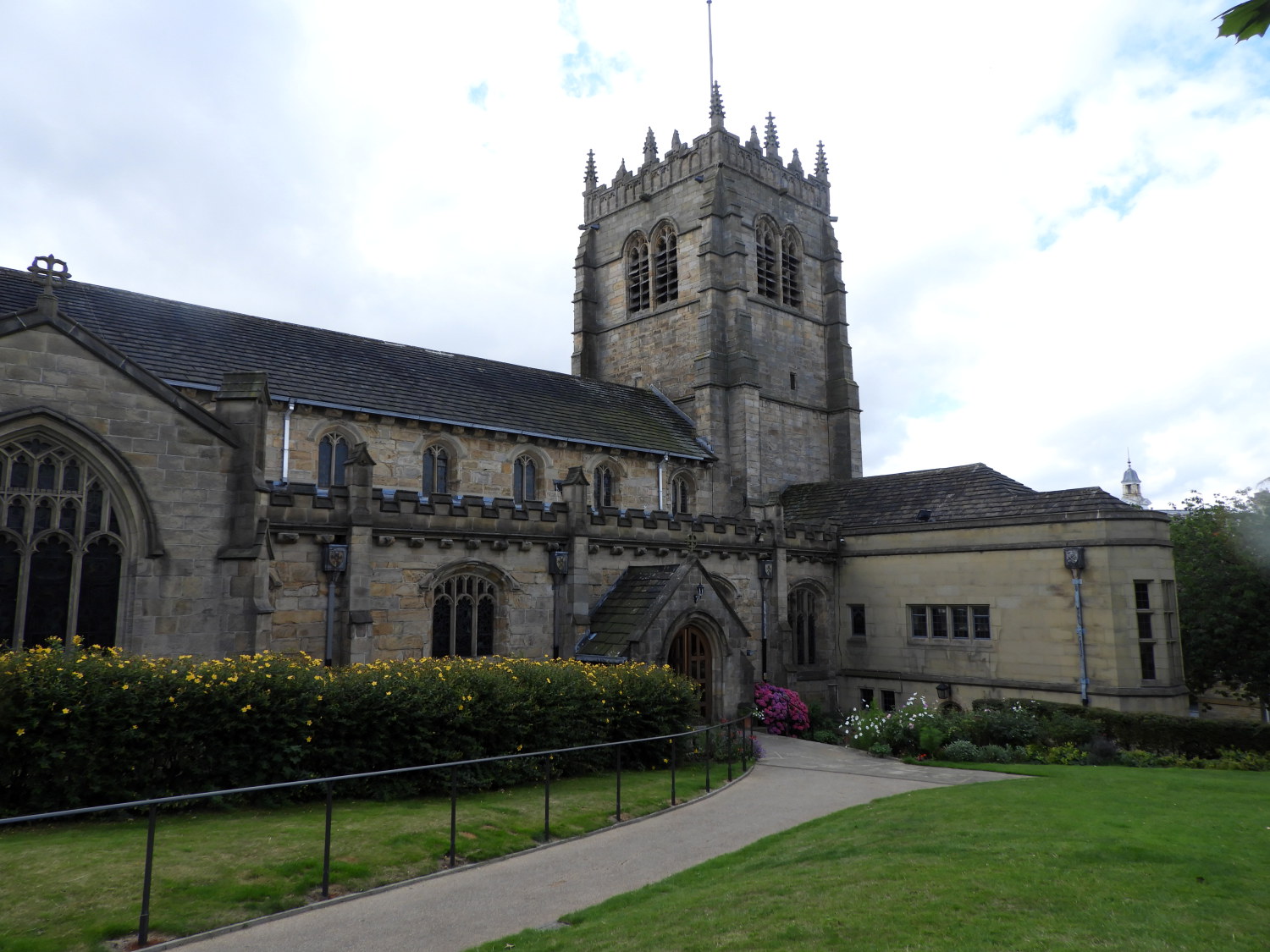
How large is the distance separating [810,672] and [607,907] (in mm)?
22661

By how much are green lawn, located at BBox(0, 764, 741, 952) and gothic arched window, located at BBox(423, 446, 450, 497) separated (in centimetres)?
1490

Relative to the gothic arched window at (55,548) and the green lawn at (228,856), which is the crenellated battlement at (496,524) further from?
the green lawn at (228,856)

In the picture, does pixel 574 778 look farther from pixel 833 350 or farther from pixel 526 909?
pixel 833 350

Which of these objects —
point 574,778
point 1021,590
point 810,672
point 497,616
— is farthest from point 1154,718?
point 497,616

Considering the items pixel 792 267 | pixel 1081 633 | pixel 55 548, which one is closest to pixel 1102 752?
pixel 1081 633

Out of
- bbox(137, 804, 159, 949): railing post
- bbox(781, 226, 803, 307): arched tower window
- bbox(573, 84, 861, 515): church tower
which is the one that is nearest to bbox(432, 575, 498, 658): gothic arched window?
bbox(137, 804, 159, 949): railing post

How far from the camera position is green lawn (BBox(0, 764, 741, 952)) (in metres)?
7.46

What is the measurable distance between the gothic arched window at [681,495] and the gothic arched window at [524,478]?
670cm

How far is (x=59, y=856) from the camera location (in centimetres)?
880

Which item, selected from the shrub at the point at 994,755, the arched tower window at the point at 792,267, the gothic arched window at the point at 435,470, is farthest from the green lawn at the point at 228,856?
the arched tower window at the point at 792,267

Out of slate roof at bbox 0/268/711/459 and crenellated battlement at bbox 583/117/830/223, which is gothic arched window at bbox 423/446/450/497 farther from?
crenellated battlement at bbox 583/117/830/223

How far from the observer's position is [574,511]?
23281 millimetres

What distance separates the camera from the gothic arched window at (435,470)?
26.5 m

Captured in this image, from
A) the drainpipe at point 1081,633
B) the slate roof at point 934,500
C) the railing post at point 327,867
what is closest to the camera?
the railing post at point 327,867
